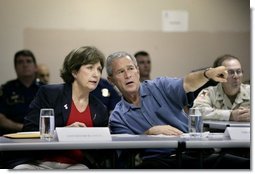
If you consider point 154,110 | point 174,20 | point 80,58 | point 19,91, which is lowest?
point 154,110

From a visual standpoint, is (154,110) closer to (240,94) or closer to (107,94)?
(107,94)

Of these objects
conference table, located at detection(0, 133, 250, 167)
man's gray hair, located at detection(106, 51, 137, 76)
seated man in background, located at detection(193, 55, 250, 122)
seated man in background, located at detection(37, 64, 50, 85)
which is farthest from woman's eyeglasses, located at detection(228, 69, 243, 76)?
seated man in background, located at detection(37, 64, 50, 85)

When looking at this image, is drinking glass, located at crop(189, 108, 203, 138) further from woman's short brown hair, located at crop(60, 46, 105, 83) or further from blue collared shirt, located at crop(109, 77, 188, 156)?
woman's short brown hair, located at crop(60, 46, 105, 83)

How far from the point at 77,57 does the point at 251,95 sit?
97 cm

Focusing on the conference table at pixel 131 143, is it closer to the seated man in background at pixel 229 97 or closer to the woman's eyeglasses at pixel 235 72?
the seated man in background at pixel 229 97

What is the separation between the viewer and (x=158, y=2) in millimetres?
3414

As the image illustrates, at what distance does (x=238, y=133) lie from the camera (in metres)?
3.28

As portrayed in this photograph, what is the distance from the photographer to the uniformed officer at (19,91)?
3.37m

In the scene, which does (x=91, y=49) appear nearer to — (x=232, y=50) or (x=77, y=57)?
(x=77, y=57)

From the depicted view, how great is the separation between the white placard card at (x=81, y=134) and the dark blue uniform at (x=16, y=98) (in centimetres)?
31

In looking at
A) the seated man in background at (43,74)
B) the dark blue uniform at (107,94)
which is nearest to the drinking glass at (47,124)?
the seated man in background at (43,74)

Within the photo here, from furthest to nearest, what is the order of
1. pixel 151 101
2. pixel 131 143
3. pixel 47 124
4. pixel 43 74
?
pixel 151 101, pixel 43 74, pixel 47 124, pixel 131 143

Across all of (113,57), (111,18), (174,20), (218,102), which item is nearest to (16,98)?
(113,57)

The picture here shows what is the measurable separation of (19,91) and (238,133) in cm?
120
